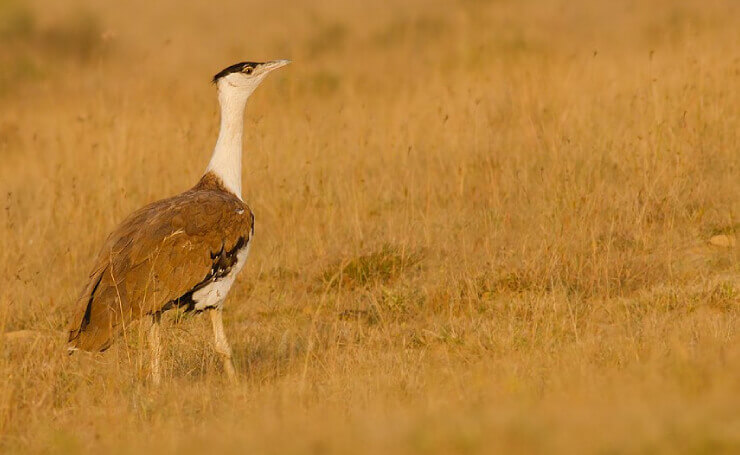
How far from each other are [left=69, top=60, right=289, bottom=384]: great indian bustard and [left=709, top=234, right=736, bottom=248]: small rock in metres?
3.17

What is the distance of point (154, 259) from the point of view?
18.2ft

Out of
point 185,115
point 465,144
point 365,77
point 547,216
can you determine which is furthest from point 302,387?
point 365,77

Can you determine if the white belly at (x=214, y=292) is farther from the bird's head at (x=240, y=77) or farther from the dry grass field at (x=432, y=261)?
the bird's head at (x=240, y=77)

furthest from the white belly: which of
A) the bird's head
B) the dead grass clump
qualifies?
Result: the dead grass clump

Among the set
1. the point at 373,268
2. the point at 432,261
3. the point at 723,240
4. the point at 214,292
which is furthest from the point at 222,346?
the point at 723,240

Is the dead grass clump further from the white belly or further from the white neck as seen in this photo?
the white belly

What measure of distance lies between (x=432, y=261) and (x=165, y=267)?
96.9 inches

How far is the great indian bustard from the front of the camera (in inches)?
213

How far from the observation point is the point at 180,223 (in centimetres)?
570

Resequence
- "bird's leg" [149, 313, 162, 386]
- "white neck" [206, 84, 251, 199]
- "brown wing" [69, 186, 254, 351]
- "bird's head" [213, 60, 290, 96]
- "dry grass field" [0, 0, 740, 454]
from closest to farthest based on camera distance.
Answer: "dry grass field" [0, 0, 740, 454]
"brown wing" [69, 186, 254, 351]
"bird's leg" [149, 313, 162, 386]
"white neck" [206, 84, 251, 199]
"bird's head" [213, 60, 290, 96]

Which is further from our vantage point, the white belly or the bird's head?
the bird's head

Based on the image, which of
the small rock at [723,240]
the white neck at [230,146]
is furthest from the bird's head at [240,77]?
the small rock at [723,240]

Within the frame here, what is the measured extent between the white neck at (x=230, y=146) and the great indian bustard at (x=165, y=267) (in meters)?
0.23

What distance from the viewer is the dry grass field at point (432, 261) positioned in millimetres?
4062
